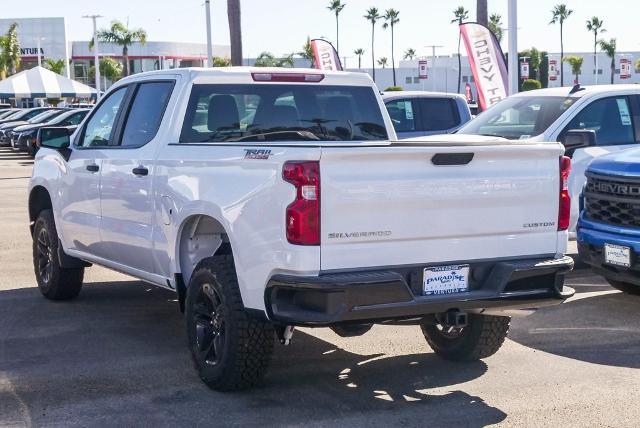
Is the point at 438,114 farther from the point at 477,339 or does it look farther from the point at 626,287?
the point at 477,339

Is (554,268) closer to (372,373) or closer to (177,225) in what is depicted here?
(372,373)

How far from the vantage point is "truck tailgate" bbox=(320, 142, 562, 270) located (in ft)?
17.7

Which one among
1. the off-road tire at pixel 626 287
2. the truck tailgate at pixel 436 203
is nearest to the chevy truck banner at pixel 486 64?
the off-road tire at pixel 626 287

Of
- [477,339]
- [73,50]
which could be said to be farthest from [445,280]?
[73,50]

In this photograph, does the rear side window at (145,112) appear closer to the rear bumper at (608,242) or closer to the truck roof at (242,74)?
the truck roof at (242,74)

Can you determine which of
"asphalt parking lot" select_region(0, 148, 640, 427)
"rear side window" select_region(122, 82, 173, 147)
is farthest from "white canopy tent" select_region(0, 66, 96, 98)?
"rear side window" select_region(122, 82, 173, 147)

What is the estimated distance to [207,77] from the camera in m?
7.21

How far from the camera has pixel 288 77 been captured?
7508mm

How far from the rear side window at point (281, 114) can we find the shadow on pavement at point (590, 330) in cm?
198

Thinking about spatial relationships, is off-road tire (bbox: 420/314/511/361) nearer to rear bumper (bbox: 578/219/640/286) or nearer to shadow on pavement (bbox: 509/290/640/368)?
shadow on pavement (bbox: 509/290/640/368)

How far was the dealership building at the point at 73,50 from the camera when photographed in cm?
9825

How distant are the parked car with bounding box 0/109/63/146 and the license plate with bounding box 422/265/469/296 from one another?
1206 inches

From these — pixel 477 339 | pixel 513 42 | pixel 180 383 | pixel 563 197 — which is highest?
pixel 513 42

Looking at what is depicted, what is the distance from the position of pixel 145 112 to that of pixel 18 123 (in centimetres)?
3339
